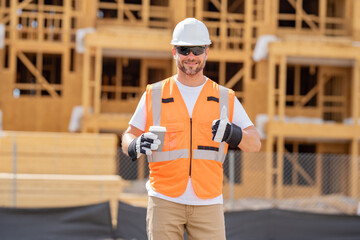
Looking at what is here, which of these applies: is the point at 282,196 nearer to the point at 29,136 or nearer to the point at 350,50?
the point at 350,50

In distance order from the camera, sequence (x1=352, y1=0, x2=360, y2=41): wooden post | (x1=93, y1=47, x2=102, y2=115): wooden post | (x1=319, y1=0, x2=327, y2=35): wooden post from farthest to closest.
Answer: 1. (x1=319, y1=0, x2=327, y2=35): wooden post
2. (x1=352, y1=0, x2=360, y2=41): wooden post
3. (x1=93, y1=47, x2=102, y2=115): wooden post

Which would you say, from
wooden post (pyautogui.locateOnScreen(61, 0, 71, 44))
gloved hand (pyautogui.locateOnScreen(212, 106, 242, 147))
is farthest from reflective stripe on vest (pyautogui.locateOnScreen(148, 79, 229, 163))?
wooden post (pyautogui.locateOnScreen(61, 0, 71, 44))

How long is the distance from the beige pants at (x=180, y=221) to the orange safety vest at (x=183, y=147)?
0.08 m

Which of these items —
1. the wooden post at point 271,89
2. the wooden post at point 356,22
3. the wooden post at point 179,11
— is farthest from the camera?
the wooden post at point 356,22

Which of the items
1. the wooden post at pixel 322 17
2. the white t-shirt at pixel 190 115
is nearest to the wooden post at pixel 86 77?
the wooden post at pixel 322 17

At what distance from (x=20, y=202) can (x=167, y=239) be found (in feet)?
29.7

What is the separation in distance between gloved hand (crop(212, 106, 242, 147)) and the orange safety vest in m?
0.17

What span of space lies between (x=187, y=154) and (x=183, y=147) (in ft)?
0.16

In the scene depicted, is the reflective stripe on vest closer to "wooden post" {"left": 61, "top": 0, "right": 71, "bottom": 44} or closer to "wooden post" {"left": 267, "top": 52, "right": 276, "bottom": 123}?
"wooden post" {"left": 267, "top": 52, "right": 276, "bottom": 123}

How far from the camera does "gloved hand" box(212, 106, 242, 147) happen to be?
2605 mm

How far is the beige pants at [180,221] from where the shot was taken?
2.76 m

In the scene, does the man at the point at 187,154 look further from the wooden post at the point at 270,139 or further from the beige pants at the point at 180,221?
the wooden post at the point at 270,139

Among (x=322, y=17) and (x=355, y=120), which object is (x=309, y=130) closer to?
(x=355, y=120)

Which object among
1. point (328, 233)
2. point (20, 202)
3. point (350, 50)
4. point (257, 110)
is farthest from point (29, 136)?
point (350, 50)
